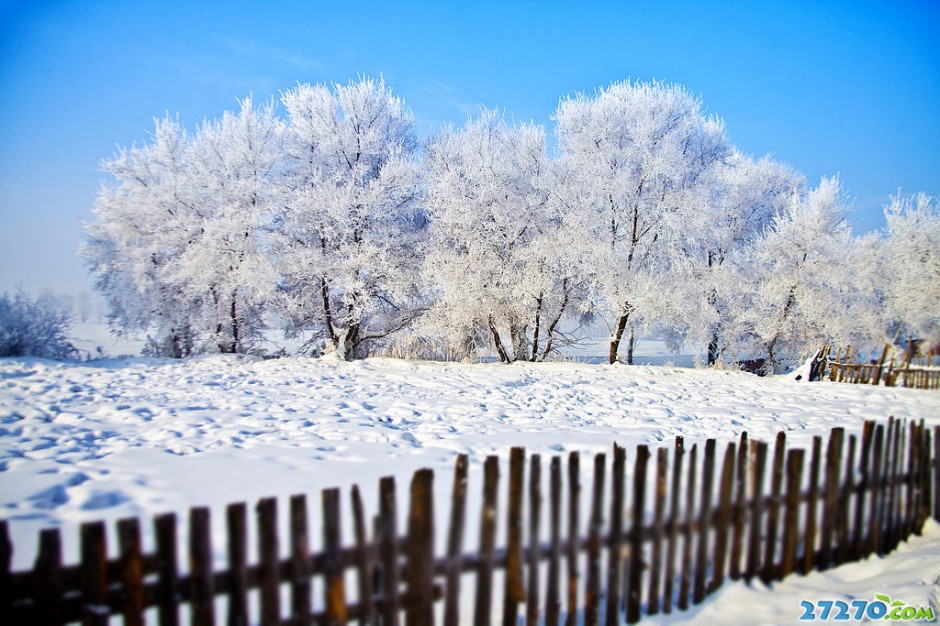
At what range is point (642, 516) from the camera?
3.06 m

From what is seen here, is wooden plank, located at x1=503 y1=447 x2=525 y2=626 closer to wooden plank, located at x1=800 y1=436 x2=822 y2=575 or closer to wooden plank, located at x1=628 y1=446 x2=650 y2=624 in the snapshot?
wooden plank, located at x1=628 y1=446 x2=650 y2=624

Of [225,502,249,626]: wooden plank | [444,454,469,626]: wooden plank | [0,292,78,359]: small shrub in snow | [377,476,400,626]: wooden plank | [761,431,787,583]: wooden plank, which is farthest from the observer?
[0,292,78,359]: small shrub in snow

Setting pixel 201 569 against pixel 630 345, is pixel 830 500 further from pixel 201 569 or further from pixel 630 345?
pixel 630 345

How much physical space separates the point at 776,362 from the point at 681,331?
18.8 feet

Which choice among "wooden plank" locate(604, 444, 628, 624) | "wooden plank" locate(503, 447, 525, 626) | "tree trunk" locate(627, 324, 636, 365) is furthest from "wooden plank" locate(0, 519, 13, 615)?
"tree trunk" locate(627, 324, 636, 365)

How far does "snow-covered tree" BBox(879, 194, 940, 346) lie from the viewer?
1703cm

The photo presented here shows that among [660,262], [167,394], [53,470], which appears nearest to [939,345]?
[660,262]

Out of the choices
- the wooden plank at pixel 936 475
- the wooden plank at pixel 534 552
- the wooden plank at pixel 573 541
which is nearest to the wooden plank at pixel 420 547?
the wooden plank at pixel 534 552

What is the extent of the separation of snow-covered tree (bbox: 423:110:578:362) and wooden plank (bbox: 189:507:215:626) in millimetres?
15183

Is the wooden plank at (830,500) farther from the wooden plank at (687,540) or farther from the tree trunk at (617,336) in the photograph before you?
the tree trunk at (617,336)

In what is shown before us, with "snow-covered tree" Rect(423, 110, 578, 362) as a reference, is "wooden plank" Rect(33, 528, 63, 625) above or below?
below

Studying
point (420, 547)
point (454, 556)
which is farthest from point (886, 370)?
point (420, 547)

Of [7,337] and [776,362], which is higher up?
[7,337]

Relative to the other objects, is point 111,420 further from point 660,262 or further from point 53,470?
point 660,262
